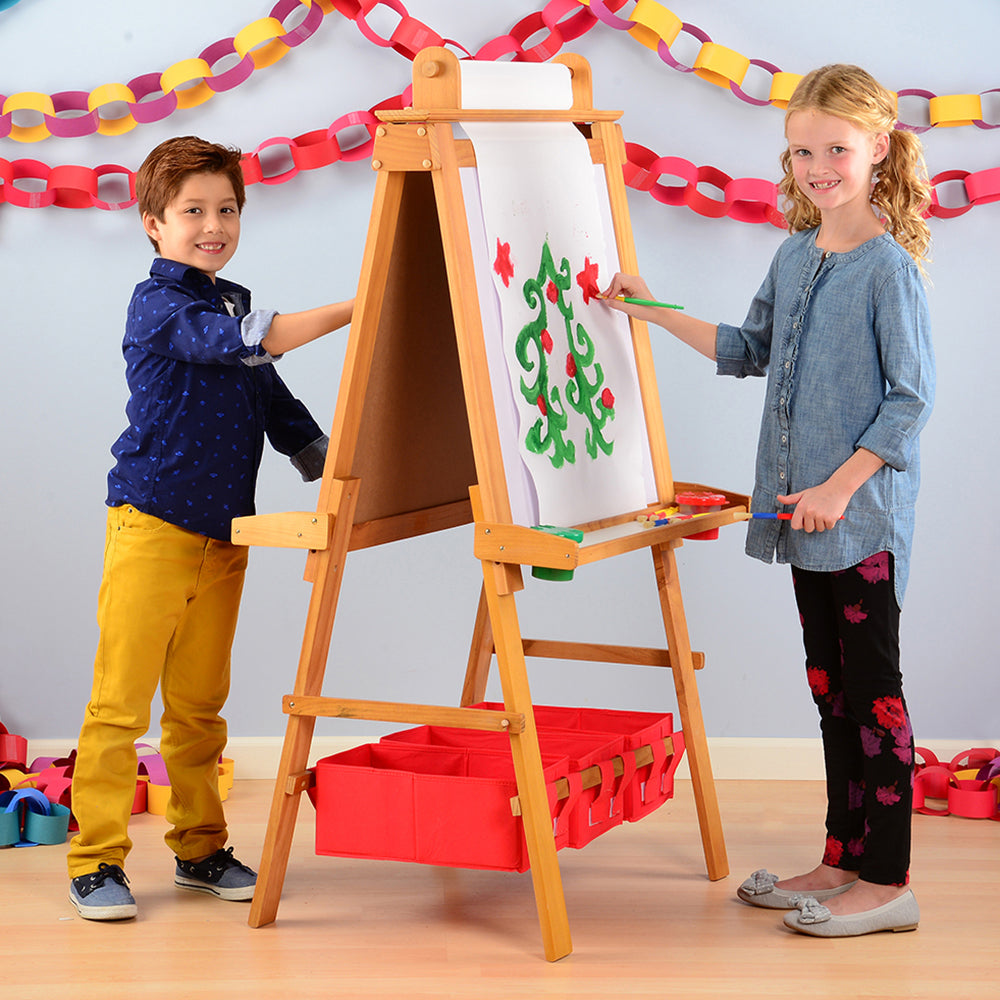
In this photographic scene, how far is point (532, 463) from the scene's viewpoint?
1896 millimetres

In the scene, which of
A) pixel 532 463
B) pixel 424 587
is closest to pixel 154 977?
pixel 532 463

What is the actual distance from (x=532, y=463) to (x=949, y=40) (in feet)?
4.96

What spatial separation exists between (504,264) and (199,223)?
1.65ft

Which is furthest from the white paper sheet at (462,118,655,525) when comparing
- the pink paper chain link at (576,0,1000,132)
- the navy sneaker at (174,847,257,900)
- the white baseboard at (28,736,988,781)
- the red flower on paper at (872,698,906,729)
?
the white baseboard at (28,736,988,781)

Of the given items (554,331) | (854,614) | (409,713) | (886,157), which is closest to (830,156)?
(886,157)

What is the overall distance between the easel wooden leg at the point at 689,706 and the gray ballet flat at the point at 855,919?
254mm

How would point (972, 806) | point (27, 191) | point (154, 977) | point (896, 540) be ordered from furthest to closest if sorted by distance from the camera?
point (27, 191) → point (972, 806) → point (896, 540) → point (154, 977)

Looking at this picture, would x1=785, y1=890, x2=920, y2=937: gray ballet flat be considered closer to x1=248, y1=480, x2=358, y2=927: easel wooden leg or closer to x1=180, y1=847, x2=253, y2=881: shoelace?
x1=248, y1=480, x2=358, y2=927: easel wooden leg

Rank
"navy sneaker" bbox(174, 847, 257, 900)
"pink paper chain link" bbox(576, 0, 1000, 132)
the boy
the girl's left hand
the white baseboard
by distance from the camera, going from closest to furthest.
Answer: the girl's left hand → the boy → "navy sneaker" bbox(174, 847, 257, 900) → "pink paper chain link" bbox(576, 0, 1000, 132) → the white baseboard

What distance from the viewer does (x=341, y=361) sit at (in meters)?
2.82

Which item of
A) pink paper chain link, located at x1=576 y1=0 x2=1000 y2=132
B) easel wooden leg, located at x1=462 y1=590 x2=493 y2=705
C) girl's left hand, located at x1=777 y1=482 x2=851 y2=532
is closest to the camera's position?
girl's left hand, located at x1=777 y1=482 x2=851 y2=532

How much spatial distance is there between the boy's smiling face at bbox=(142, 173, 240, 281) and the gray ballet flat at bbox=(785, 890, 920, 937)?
4.43 feet

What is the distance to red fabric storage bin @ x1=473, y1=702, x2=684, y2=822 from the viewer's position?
211 cm

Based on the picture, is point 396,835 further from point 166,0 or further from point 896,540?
point 166,0
